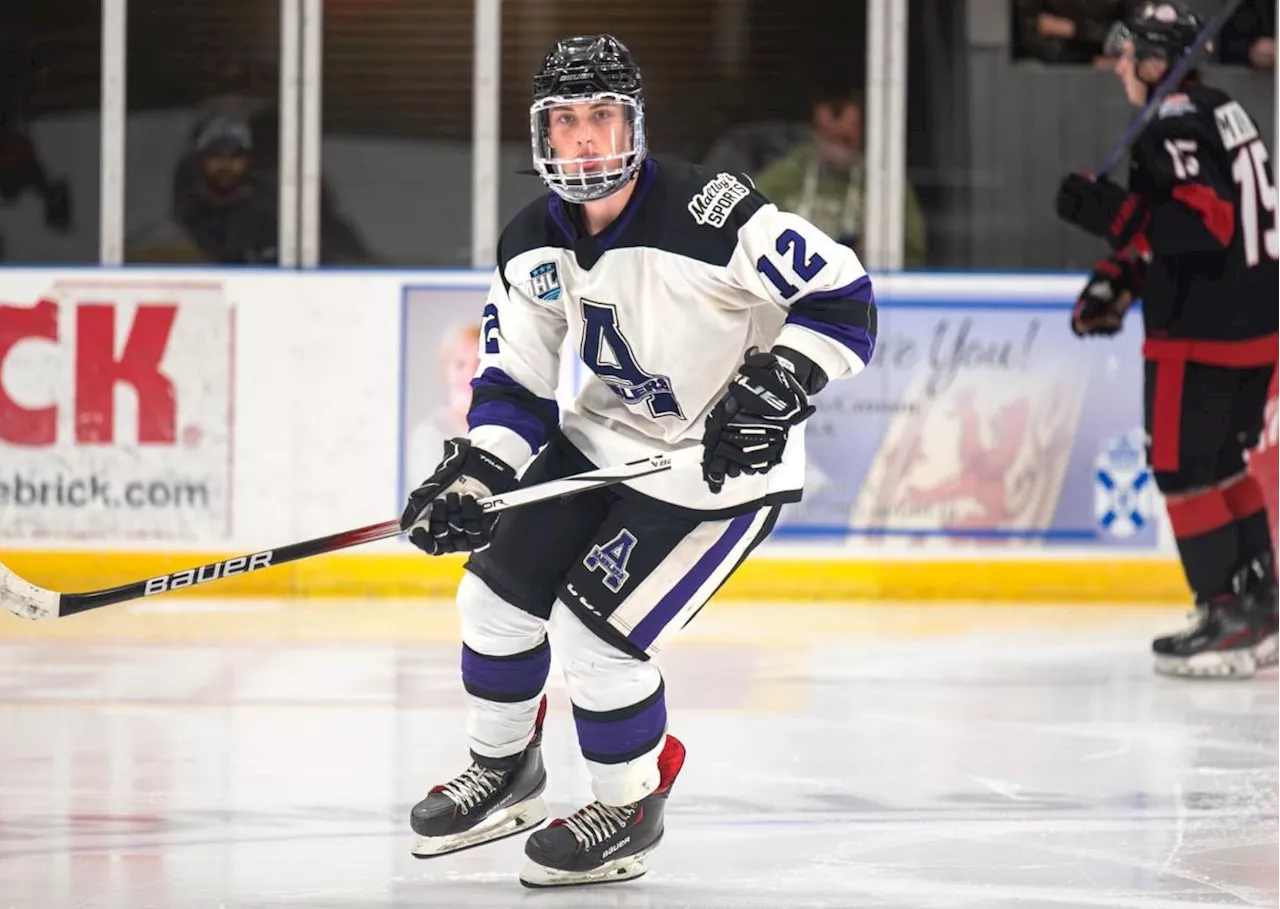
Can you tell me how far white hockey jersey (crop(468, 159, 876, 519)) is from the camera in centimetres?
260

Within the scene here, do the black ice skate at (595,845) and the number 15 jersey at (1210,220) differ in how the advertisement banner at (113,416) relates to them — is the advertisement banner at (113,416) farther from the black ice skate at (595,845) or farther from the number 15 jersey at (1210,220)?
the black ice skate at (595,845)

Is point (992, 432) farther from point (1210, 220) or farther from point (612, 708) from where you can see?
point (612, 708)

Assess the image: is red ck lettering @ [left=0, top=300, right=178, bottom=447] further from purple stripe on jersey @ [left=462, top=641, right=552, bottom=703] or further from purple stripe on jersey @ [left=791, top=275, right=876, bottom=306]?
purple stripe on jersey @ [left=791, top=275, right=876, bottom=306]

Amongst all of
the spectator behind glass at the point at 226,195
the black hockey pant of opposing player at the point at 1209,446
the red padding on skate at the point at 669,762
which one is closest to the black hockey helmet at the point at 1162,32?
the black hockey pant of opposing player at the point at 1209,446

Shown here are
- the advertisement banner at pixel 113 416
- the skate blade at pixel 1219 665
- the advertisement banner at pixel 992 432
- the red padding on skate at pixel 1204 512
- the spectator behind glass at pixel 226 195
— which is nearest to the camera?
the skate blade at pixel 1219 665

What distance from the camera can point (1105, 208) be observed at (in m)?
4.64

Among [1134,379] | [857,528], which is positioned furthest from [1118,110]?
[857,528]

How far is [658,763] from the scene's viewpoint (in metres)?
2.74

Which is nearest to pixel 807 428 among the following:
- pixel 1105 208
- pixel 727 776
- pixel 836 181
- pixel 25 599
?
pixel 836 181

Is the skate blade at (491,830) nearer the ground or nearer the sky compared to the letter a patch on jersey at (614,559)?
nearer the ground

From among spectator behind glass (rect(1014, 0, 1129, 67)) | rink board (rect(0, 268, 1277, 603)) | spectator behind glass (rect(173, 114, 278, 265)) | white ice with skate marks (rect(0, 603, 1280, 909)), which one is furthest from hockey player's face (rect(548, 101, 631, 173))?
spectator behind glass (rect(1014, 0, 1129, 67))

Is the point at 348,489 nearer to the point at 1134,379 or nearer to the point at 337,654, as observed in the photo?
the point at 337,654

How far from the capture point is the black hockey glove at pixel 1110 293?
482cm

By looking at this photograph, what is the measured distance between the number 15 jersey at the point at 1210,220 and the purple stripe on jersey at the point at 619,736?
2.47 meters
